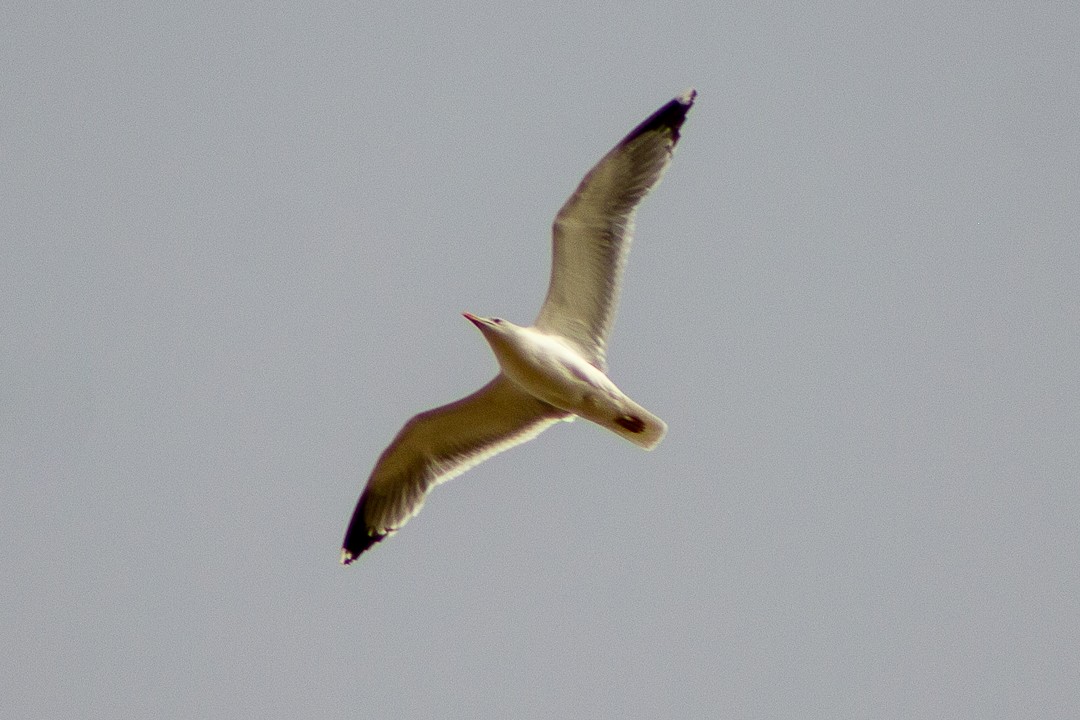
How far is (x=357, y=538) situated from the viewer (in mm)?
12875

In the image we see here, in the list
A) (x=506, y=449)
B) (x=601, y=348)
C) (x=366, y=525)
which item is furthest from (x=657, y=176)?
(x=366, y=525)

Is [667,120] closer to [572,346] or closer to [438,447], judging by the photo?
[572,346]

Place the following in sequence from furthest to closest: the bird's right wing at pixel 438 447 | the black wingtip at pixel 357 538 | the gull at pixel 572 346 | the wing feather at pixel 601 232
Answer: the black wingtip at pixel 357 538, the bird's right wing at pixel 438 447, the wing feather at pixel 601 232, the gull at pixel 572 346

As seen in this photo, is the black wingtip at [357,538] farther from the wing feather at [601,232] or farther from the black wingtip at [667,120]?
the black wingtip at [667,120]

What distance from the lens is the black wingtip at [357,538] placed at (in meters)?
12.8

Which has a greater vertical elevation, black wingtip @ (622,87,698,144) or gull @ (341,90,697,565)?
black wingtip @ (622,87,698,144)

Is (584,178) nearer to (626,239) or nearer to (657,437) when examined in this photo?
(626,239)

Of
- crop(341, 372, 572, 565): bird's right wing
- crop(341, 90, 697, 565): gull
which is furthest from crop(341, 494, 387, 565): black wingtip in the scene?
crop(341, 90, 697, 565): gull

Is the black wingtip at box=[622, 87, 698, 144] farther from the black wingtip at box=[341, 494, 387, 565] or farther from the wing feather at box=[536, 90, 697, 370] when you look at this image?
the black wingtip at box=[341, 494, 387, 565]

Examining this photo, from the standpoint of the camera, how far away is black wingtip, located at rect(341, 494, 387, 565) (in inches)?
505

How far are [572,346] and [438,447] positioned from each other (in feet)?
5.02

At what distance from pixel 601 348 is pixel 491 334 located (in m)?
0.99

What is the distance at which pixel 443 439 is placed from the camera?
40.8 ft

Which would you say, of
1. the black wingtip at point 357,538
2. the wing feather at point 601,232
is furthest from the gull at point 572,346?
the black wingtip at point 357,538
